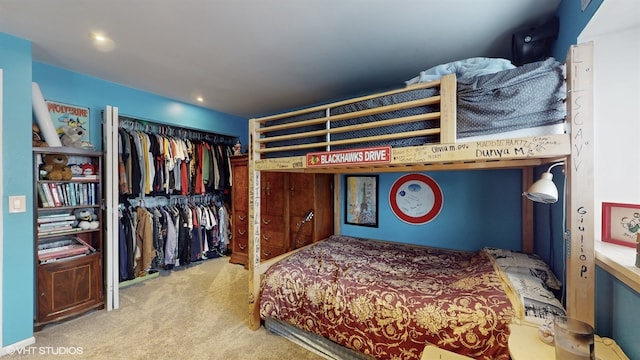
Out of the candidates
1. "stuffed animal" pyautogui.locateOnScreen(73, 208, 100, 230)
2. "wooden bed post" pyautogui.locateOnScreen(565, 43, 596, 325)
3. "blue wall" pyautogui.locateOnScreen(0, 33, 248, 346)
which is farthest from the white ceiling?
"stuffed animal" pyautogui.locateOnScreen(73, 208, 100, 230)

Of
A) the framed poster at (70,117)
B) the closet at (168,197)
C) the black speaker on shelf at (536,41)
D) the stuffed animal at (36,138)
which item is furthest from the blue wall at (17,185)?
the black speaker on shelf at (536,41)

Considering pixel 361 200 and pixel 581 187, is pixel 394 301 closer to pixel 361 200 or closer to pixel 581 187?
pixel 581 187

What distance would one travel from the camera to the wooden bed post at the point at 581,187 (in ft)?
3.40

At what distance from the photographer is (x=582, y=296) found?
1047mm

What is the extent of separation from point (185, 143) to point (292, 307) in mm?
2873

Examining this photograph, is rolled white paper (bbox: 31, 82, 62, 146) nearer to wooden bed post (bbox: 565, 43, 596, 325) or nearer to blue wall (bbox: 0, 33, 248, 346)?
blue wall (bbox: 0, 33, 248, 346)

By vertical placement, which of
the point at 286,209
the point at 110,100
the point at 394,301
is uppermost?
the point at 110,100

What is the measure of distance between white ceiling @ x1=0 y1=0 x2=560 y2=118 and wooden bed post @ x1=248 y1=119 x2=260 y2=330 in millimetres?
717

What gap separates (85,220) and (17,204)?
590 millimetres

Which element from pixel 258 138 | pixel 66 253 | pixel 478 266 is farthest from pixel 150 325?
pixel 478 266

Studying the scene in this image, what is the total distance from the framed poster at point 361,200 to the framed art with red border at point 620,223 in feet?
A: 6.60

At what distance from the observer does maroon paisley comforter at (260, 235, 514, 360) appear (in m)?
1.30

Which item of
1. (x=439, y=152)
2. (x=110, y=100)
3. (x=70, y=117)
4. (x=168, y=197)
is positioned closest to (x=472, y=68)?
(x=439, y=152)

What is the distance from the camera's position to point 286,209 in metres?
3.38
